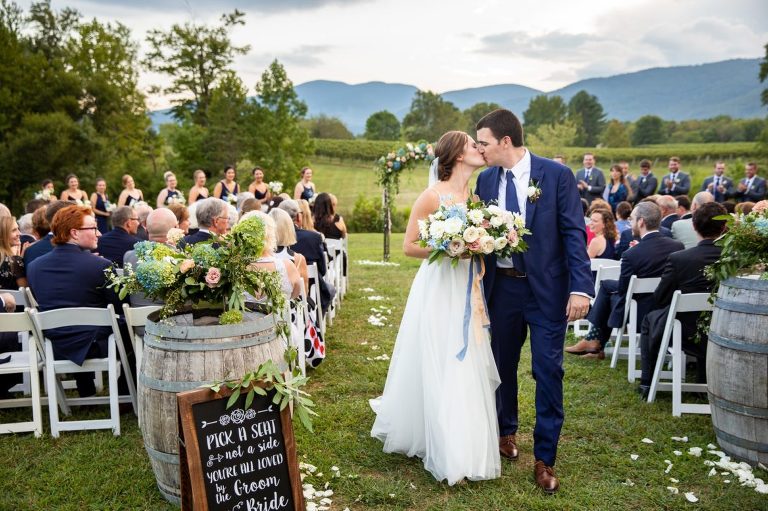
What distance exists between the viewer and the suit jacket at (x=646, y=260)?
6059mm

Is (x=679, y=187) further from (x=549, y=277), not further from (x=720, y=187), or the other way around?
(x=549, y=277)

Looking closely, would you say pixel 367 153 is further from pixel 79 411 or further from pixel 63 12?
pixel 79 411

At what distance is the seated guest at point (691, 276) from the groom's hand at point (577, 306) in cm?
206

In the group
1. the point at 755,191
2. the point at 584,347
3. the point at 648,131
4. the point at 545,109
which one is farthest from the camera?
the point at 545,109

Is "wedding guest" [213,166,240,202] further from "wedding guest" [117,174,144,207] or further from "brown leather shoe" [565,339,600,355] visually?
"brown leather shoe" [565,339,600,355]

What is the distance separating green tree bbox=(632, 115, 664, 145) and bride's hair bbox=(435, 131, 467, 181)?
91208mm

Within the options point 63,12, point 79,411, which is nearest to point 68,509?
point 79,411

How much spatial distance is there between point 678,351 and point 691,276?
27.2 inches

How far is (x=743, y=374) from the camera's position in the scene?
13.5ft

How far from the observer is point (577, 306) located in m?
3.71

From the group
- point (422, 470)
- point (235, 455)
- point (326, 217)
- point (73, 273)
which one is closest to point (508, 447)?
point (422, 470)

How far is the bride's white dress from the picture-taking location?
3918 millimetres

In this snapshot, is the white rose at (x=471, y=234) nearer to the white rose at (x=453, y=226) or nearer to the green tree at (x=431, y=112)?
the white rose at (x=453, y=226)

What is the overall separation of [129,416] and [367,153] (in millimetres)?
51840
